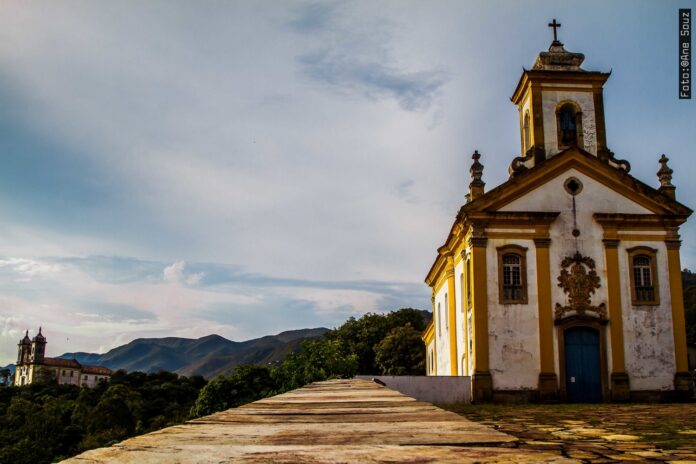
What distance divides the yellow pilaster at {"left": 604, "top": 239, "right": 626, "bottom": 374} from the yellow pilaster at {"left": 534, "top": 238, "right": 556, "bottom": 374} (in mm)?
1830

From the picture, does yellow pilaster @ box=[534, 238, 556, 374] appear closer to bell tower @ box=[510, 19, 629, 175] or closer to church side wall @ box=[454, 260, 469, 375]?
church side wall @ box=[454, 260, 469, 375]

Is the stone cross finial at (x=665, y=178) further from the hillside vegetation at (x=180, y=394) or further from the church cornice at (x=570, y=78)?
the hillside vegetation at (x=180, y=394)

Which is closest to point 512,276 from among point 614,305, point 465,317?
point 465,317

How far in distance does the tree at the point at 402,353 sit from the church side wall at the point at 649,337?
25.7m

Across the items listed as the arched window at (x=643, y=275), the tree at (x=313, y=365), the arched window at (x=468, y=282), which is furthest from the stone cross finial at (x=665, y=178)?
the tree at (x=313, y=365)

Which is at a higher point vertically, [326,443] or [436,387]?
[326,443]

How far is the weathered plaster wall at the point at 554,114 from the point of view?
22.1m

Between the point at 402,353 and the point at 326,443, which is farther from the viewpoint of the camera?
the point at 402,353

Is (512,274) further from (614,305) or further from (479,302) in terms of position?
(614,305)

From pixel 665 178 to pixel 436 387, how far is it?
1003 cm

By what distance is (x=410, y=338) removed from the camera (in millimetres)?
47562

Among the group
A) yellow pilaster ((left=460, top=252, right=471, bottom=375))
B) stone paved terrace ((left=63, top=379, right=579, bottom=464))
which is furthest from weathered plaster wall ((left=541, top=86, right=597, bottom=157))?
stone paved terrace ((left=63, top=379, right=579, bottom=464))

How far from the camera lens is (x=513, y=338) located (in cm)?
1952

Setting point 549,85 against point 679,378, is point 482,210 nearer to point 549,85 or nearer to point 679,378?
point 549,85
